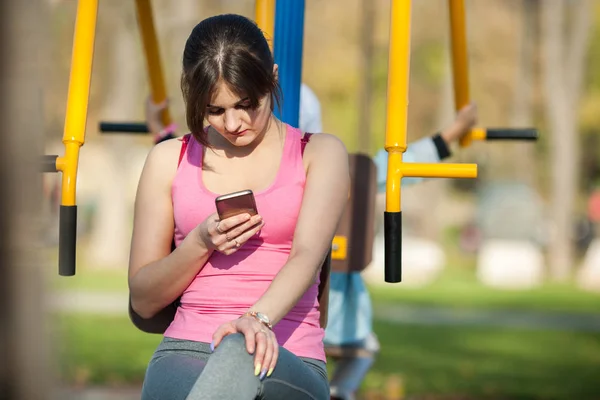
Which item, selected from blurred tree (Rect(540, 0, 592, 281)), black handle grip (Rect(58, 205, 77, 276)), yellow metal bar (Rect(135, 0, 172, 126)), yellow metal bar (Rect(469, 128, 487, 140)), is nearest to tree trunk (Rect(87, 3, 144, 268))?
blurred tree (Rect(540, 0, 592, 281))

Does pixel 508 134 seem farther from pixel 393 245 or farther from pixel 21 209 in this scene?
pixel 21 209

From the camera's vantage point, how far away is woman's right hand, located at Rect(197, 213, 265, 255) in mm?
2092

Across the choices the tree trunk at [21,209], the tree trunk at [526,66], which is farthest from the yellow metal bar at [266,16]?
the tree trunk at [526,66]

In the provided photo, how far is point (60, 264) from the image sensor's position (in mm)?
2340

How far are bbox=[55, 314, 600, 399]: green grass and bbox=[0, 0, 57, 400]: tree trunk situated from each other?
13.8ft

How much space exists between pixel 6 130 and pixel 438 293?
12.3 m

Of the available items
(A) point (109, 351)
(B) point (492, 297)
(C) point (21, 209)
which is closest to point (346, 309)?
(C) point (21, 209)

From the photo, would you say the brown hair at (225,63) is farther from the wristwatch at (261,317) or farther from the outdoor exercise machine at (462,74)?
the outdoor exercise machine at (462,74)

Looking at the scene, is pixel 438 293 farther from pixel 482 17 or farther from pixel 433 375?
pixel 482 17

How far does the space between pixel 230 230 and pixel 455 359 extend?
5561 mm

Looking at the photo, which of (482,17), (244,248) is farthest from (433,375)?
(482,17)

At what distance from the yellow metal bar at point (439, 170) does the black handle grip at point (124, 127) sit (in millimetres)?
1457

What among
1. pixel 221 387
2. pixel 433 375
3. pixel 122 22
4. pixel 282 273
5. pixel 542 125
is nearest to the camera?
pixel 221 387

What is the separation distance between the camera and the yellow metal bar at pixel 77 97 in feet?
7.78
